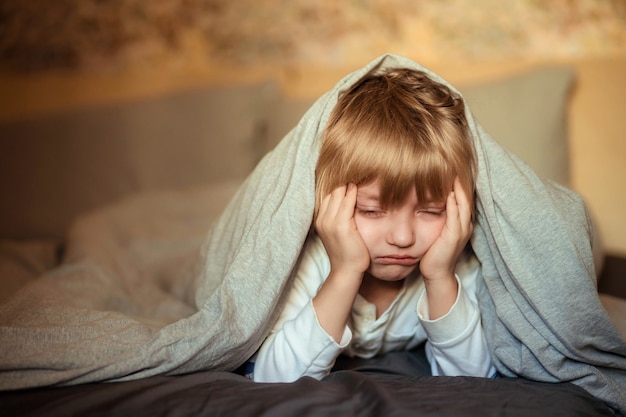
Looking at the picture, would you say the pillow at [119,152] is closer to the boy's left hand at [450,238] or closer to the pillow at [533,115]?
the pillow at [533,115]

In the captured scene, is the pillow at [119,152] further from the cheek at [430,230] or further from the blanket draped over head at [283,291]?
the cheek at [430,230]

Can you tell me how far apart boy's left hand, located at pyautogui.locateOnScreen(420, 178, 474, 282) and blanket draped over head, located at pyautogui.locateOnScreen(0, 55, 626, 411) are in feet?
0.11

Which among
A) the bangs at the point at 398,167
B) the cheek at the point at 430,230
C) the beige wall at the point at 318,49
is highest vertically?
the beige wall at the point at 318,49

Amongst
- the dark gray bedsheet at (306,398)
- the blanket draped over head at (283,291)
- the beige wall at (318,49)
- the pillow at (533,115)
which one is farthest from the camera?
the beige wall at (318,49)

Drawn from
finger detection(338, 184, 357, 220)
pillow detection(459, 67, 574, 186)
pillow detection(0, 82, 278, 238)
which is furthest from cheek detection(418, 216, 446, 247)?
pillow detection(0, 82, 278, 238)

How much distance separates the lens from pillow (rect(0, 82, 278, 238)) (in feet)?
6.16

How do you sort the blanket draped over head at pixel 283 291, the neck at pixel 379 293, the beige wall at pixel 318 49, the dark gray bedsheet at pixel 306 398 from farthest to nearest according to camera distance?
the beige wall at pixel 318 49 → the neck at pixel 379 293 → the blanket draped over head at pixel 283 291 → the dark gray bedsheet at pixel 306 398

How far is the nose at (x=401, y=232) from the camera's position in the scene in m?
0.94

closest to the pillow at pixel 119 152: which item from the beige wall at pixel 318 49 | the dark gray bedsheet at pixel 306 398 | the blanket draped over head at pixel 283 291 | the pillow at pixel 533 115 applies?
the beige wall at pixel 318 49

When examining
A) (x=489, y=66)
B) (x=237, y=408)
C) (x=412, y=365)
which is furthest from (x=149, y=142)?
(x=237, y=408)

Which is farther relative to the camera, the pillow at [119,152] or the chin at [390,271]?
the pillow at [119,152]

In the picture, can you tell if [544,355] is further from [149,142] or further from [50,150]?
[50,150]

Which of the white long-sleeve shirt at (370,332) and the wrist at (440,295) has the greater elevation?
the wrist at (440,295)

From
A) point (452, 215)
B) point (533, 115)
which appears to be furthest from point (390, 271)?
point (533, 115)
